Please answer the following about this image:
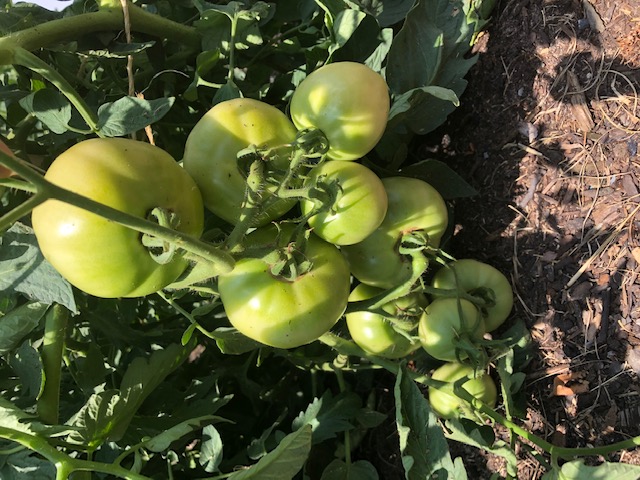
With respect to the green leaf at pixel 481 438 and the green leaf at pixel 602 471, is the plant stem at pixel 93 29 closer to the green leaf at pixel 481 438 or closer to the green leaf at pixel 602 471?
the green leaf at pixel 481 438

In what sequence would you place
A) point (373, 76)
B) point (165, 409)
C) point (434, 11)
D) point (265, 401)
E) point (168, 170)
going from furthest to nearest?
point (265, 401)
point (165, 409)
point (434, 11)
point (373, 76)
point (168, 170)

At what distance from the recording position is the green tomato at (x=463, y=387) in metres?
1.06

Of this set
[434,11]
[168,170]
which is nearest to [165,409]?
[168,170]

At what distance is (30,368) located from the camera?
2.91 feet

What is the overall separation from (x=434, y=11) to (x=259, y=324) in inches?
25.8

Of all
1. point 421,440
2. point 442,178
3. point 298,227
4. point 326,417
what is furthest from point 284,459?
point 442,178

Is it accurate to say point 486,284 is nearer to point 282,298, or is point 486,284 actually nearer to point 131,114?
point 282,298

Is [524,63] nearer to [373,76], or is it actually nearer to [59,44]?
[373,76]

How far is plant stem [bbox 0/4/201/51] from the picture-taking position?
82cm

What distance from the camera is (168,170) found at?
0.74 m

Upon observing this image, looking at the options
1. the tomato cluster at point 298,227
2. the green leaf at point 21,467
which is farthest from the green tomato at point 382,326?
the green leaf at point 21,467

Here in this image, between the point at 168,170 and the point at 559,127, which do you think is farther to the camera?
the point at 559,127

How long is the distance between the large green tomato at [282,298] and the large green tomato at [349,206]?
0.13 ft

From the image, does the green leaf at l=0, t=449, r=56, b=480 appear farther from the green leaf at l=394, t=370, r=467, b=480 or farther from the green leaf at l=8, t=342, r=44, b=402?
the green leaf at l=394, t=370, r=467, b=480
